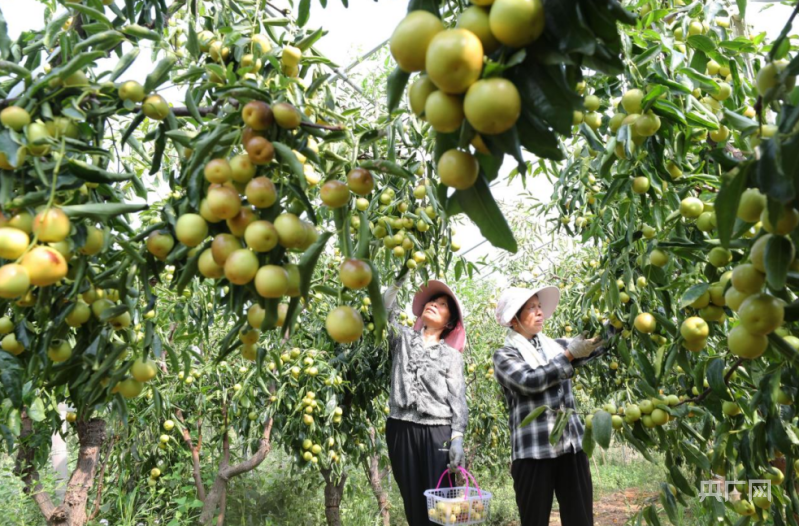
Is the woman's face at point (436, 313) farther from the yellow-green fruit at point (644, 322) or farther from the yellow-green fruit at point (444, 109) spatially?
the yellow-green fruit at point (444, 109)

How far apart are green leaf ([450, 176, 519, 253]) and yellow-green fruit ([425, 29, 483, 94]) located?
0.39 feet

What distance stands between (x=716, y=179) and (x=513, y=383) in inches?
62.6

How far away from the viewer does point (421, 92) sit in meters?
0.55

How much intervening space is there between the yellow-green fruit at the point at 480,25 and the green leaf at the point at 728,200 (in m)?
0.28

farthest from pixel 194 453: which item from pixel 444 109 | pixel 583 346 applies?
pixel 444 109

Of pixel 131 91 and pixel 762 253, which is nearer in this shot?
pixel 762 253

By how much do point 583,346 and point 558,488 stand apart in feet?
2.39

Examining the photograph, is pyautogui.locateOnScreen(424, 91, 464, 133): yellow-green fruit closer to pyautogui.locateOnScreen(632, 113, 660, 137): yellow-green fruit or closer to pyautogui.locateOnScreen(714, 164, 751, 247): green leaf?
pyautogui.locateOnScreen(714, 164, 751, 247): green leaf

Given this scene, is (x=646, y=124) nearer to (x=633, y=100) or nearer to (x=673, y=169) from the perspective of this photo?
(x=633, y=100)

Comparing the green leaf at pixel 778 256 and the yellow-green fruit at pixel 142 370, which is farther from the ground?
the green leaf at pixel 778 256

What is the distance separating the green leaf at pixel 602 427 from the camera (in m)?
1.19

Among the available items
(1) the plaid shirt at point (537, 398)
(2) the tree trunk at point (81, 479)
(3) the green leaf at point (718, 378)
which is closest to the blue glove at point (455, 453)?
(1) the plaid shirt at point (537, 398)

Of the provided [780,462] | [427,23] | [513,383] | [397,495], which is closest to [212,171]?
[427,23]

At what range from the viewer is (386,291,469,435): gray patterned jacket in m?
3.18
